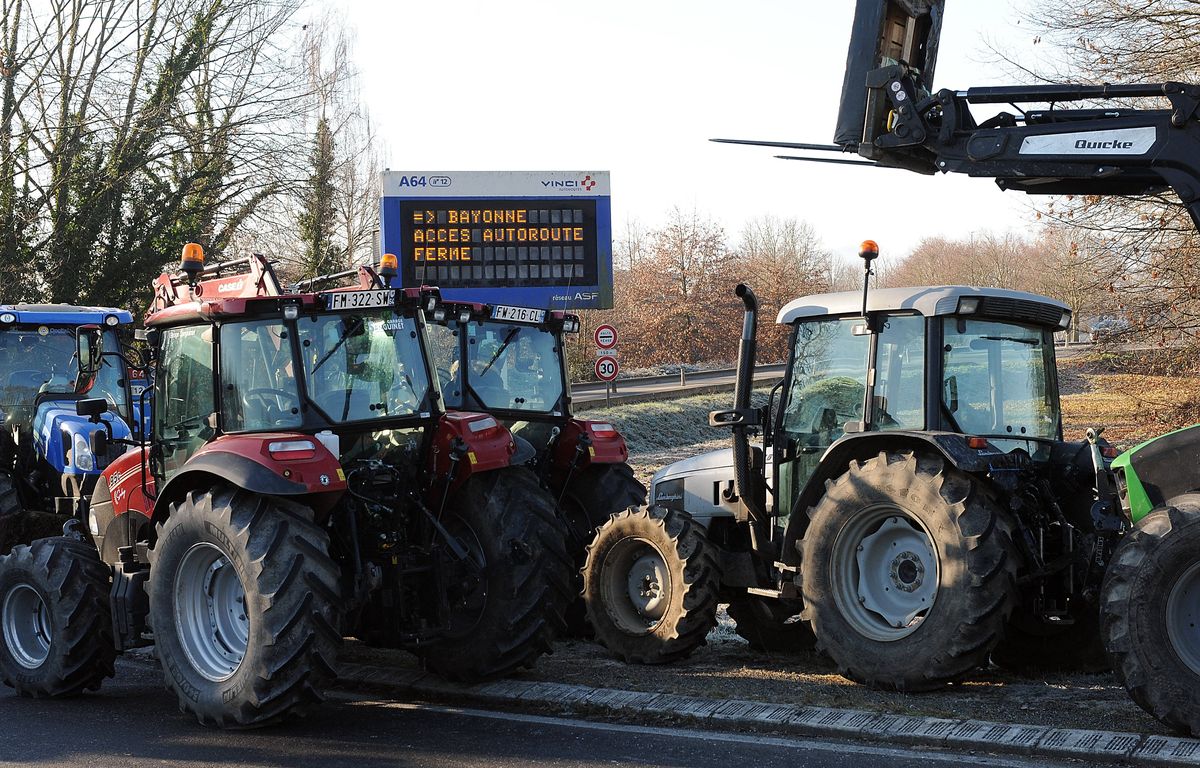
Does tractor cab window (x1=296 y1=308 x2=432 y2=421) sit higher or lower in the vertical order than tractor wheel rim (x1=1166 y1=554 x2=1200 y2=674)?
higher

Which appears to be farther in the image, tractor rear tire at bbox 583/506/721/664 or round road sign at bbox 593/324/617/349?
round road sign at bbox 593/324/617/349

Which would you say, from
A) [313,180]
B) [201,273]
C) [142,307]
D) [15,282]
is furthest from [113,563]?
[313,180]

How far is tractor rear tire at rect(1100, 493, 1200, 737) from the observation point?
561 centimetres

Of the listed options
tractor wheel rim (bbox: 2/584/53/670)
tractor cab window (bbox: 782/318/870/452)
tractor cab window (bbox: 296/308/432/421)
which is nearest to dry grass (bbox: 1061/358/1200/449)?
tractor cab window (bbox: 782/318/870/452)

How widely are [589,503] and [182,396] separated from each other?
331cm

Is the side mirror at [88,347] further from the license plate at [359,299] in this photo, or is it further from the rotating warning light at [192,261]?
the license plate at [359,299]

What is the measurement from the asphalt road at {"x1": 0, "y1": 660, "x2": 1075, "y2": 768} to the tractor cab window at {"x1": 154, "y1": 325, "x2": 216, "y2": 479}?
5.14 feet

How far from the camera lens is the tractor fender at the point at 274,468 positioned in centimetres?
648

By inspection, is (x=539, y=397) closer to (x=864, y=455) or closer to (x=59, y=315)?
(x=864, y=455)

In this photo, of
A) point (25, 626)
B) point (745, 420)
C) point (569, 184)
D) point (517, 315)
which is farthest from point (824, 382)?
point (569, 184)

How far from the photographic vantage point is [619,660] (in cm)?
831

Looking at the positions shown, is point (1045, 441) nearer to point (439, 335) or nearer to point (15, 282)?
point (439, 335)

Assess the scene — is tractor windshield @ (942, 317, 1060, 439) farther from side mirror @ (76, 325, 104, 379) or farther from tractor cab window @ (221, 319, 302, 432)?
side mirror @ (76, 325, 104, 379)

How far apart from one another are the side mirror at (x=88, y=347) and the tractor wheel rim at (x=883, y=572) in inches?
299
